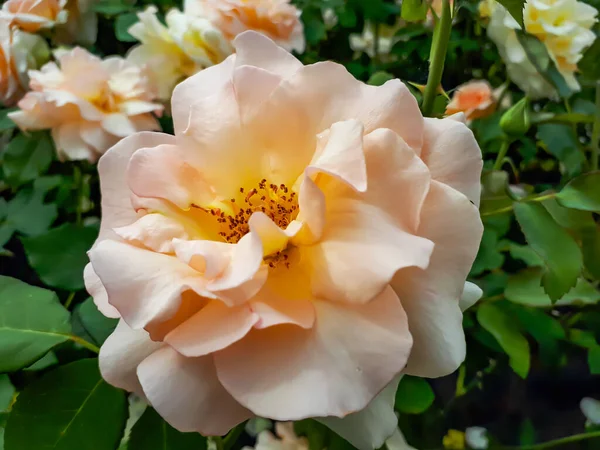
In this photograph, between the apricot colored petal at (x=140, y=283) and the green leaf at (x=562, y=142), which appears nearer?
the apricot colored petal at (x=140, y=283)

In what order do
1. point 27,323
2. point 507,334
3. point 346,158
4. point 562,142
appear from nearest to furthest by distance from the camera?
point 346,158 < point 27,323 < point 507,334 < point 562,142

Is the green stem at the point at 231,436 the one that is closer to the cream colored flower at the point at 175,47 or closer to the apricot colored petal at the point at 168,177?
the apricot colored petal at the point at 168,177

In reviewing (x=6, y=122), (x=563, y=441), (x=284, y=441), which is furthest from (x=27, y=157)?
(x=563, y=441)

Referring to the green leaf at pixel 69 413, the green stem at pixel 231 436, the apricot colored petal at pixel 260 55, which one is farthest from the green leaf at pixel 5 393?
the apricot colored petal at pixel 260 55

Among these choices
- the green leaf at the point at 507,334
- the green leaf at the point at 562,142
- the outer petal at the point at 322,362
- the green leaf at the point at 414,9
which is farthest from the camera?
the green leaf at the point at 562,142

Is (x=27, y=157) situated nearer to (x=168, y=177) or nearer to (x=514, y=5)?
(x=168, y=177)

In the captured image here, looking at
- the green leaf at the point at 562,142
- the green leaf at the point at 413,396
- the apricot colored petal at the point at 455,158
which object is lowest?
the green leaf at the point at 413,396

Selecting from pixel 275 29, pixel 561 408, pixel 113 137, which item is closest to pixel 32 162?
pixel 113 137
